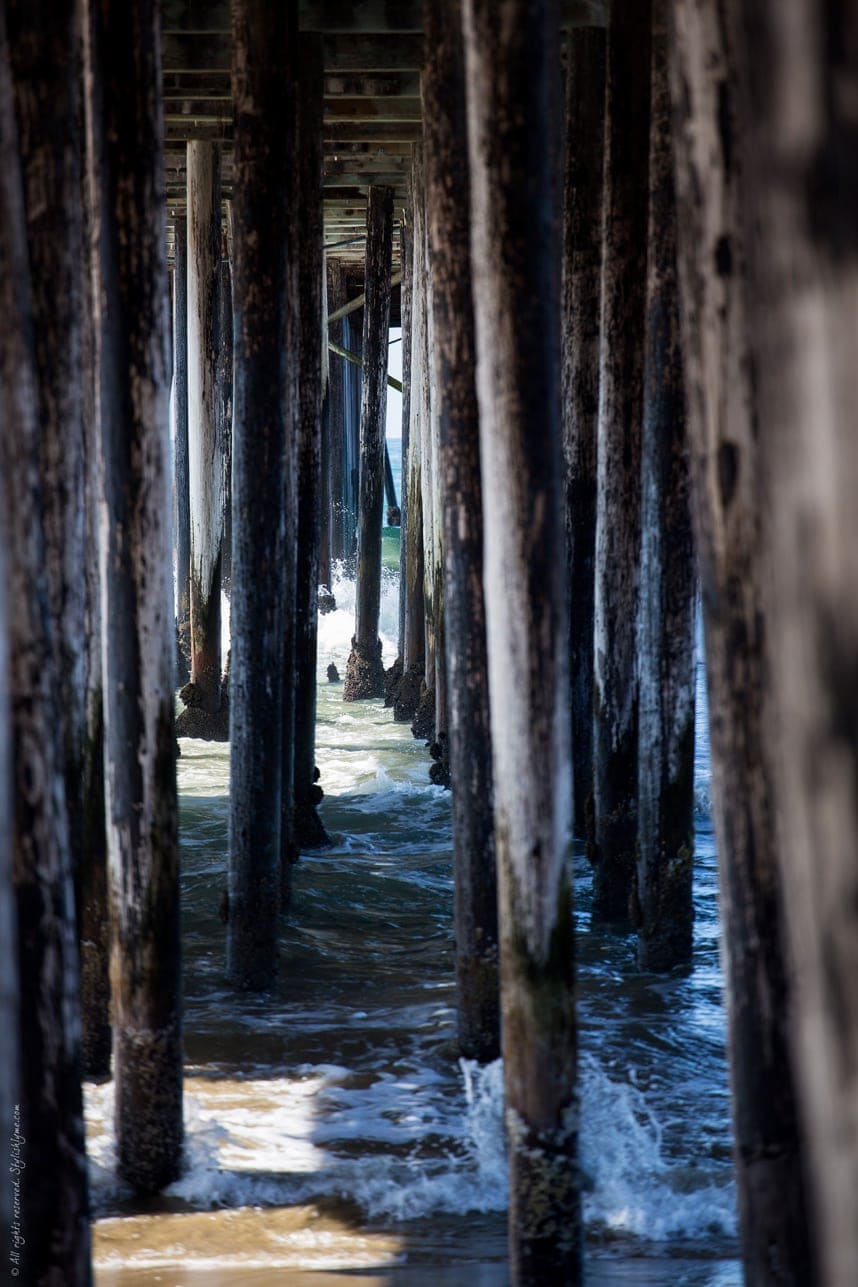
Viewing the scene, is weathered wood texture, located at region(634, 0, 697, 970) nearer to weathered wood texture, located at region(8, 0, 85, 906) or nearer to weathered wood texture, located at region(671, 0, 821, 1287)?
weathered wood texture, located at region(8, 0, 85, 906)

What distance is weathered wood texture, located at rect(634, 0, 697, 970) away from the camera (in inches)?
164

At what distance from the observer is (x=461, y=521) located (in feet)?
11.2

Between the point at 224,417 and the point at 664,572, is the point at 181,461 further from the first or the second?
the point at 664,572

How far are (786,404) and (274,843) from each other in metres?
3.72

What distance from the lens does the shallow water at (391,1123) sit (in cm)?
303

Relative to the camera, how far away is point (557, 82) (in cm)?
257

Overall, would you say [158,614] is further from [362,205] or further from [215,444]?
[362,205]

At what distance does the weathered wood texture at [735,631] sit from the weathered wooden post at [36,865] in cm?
88

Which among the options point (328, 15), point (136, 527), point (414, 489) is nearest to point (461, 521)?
point (136, 527)

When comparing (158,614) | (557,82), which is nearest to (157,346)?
(158,614)

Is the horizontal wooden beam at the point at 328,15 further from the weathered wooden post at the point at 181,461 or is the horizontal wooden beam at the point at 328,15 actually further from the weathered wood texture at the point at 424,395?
the weathered wooden post at the point at 181,461

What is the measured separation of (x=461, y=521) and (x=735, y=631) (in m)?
1.63

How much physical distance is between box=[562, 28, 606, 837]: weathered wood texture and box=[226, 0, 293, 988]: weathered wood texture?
5.30ft

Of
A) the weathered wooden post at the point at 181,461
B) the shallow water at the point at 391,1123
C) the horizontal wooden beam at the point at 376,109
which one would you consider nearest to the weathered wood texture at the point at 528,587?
the shallow water at the point at 391,1123
